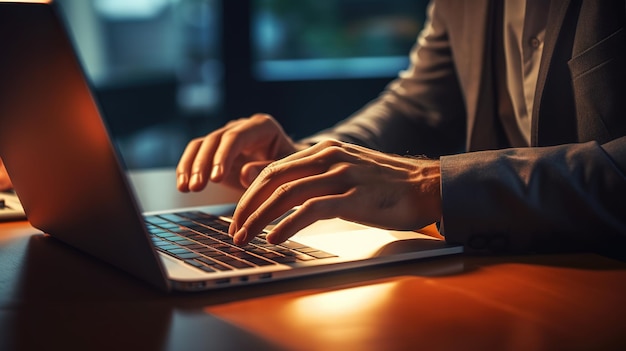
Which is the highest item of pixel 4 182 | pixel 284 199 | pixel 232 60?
pixel 284 199

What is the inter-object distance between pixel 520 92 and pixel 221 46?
260 centimetres

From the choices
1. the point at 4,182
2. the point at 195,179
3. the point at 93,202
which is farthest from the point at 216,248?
the point at 4,182

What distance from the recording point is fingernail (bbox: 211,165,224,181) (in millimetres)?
1115

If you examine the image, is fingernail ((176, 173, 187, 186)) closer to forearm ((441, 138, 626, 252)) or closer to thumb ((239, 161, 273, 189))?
thumb ((239, 161, 273, 189))

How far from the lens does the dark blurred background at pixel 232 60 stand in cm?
392

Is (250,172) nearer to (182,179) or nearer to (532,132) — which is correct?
(182,179)

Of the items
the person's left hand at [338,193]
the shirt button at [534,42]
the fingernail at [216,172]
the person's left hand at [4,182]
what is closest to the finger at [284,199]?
the person's left hand at [338,193]

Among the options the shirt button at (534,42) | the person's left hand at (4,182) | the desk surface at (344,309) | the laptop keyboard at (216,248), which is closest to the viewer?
the desk surface at (344,309)

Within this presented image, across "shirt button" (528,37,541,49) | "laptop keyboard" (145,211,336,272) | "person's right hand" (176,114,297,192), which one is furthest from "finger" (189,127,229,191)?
"shirt button" (528,37,541,49)

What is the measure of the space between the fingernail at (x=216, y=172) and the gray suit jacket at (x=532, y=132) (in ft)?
0.82

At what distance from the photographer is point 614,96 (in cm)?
115

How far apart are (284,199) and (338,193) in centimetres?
6

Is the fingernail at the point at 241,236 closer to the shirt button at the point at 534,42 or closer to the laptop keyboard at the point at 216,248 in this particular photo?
the laptop keyboard at the point at 216,248

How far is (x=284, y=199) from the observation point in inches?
33.6
